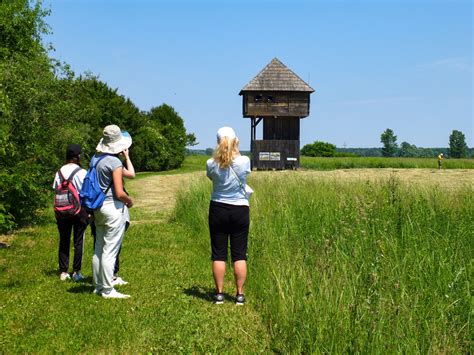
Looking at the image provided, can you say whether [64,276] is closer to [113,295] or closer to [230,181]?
[113,295]

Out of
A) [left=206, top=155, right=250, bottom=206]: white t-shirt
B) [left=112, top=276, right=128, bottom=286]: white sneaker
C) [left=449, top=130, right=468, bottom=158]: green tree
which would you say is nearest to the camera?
[left=206, top=155, right=250, bottom=206]: white t-shirt

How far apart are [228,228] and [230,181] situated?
0.60 meters

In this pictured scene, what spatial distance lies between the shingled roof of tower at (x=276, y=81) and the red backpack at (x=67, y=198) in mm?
34893

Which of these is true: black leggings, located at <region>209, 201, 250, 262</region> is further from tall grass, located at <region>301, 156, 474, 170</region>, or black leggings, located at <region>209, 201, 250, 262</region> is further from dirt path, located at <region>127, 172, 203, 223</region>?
tall grass, located at <region>301, 156, 474, 170</region>

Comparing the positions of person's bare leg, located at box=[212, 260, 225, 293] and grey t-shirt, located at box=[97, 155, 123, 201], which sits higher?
grey t-shirt, located at box=[97, 155, 123, 201]

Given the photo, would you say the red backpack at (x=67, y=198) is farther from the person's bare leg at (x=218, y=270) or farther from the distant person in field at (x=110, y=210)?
the person's bare leg at (x=218, y=270)

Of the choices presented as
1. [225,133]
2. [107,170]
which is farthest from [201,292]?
[225,133]

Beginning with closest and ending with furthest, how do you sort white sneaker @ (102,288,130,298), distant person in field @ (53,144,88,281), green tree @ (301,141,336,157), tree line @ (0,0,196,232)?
white sneaker @ (102,288,130,298) < distant person in field @ (53,144,88,281) < tree line @ (0,0,196,232) < green tree @ (301,141,336,157)

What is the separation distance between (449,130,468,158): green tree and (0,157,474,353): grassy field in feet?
531

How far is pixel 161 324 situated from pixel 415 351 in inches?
111

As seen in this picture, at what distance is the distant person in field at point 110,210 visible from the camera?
20.5ft

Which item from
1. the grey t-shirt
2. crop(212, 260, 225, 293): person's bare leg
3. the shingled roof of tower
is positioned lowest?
crop(212, 260, 225, 293): person's bare leg

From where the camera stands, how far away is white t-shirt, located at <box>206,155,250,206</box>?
6012mm

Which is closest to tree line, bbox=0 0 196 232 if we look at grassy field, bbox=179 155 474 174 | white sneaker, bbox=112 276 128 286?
white sneaker, bbox=112 276 128 286
